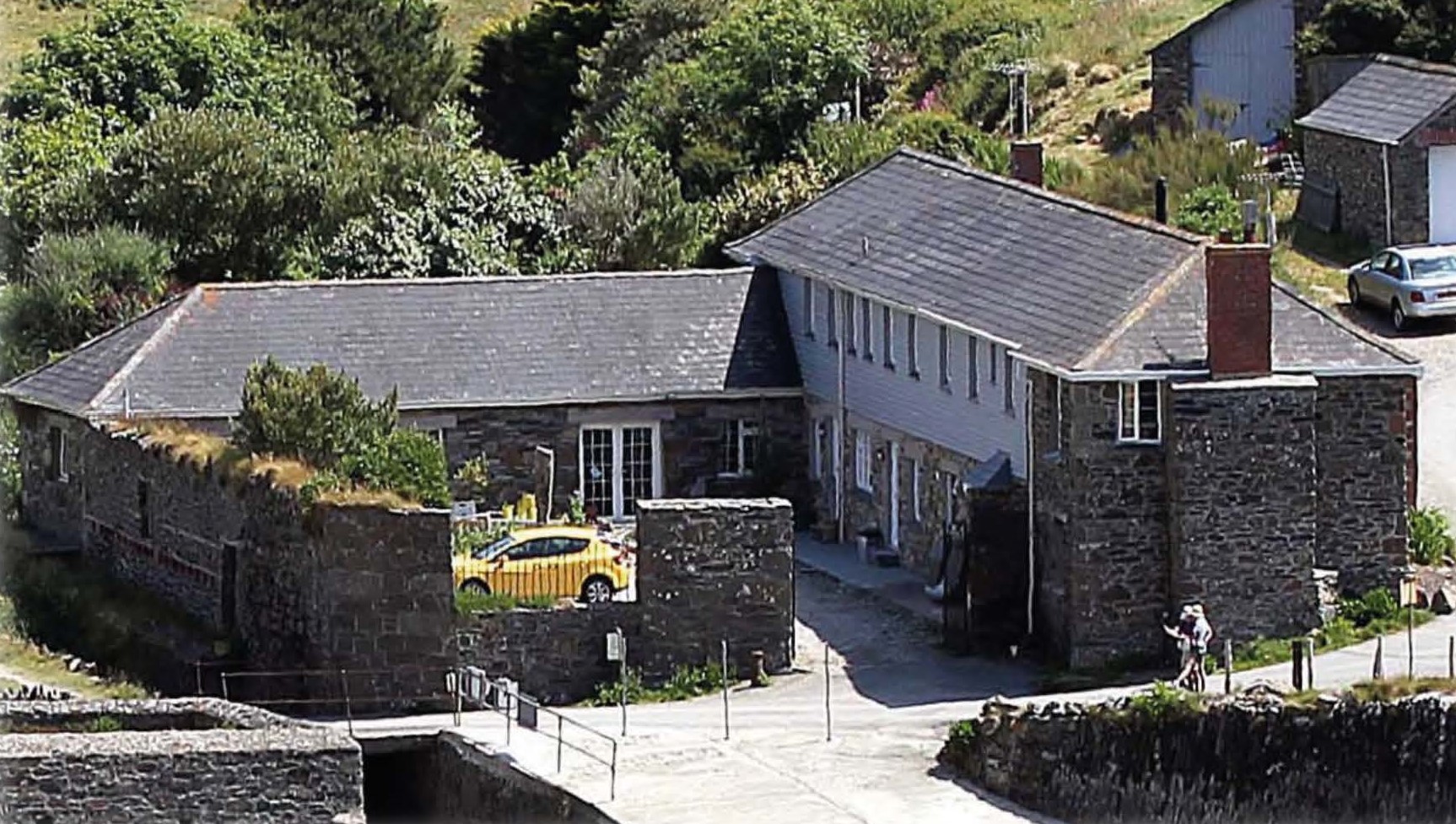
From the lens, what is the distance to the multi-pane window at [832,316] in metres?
53.2

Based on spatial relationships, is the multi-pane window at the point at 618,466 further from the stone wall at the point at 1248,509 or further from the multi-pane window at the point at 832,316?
the stone wall at the point at 1248,509

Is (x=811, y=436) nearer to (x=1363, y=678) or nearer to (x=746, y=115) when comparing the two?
(x=1363, y=678)

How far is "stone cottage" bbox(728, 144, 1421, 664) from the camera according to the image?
43156 millimetres

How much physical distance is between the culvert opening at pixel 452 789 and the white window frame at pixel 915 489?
32.8ft

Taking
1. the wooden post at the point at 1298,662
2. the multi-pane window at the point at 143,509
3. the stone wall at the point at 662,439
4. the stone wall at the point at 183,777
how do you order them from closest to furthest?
the stone wall at the point at 183,777
the wooden post at the point at 1298,662
the multi-pane window at the point at 143,509
the stone wall at the point at 662,439

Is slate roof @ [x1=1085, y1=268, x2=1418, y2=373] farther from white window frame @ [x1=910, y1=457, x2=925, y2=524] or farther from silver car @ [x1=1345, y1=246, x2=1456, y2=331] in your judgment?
silver car @ [x1=1345, y1=246, x2=1456, y2=331]

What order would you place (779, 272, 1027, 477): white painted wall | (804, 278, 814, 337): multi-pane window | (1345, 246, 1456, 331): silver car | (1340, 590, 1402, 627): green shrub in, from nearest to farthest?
(1340, 590, 1402, 627): green shrub → (779, 272, 1027, 477): white painted wall → (1345, 246, 1456, 331): silver car → (804, 278, 814, 337): multi-pane window

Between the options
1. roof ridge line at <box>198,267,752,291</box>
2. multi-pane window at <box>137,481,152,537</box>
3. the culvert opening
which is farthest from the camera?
roof ridge line at <box>198,267,752,291</box>

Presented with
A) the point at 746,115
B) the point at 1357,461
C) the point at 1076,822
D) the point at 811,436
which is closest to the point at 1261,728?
the point at 1076,822

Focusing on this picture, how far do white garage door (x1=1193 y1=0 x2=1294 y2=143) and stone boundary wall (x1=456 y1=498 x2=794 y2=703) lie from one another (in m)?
25.7

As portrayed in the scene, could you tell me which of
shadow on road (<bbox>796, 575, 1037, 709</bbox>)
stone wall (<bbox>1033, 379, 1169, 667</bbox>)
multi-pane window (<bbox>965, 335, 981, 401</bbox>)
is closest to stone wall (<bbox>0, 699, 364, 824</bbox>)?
shadow on road (<bbox>796, 575, 1037, 709</bbox>)

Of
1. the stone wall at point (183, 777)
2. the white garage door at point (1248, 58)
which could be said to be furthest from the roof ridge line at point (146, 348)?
the white garage door at point (1248, 58)

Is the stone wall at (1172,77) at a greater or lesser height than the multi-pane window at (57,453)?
greater

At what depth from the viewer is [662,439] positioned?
5384 cm
